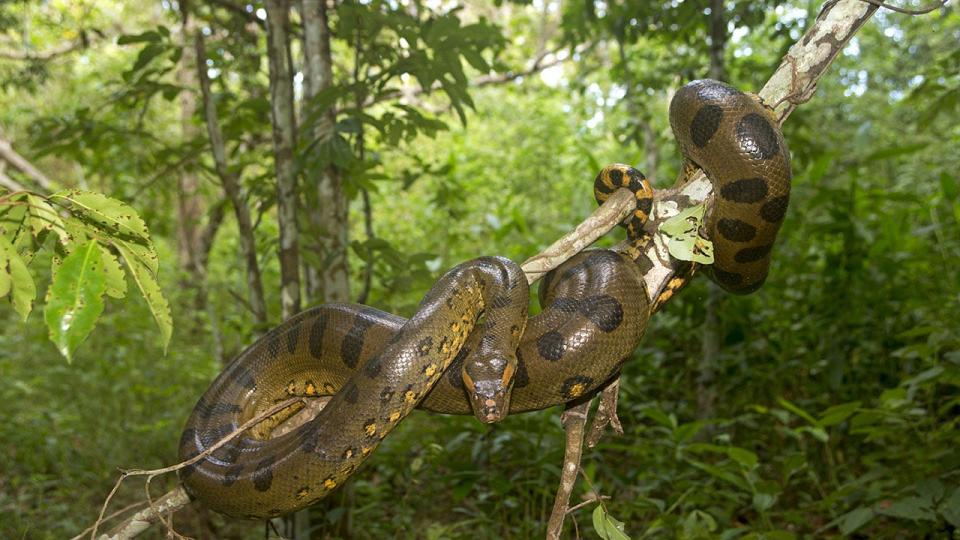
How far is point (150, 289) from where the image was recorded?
211 cm

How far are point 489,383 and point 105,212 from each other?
1479 millimetres

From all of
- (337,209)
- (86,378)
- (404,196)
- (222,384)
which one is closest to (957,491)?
(222,384)

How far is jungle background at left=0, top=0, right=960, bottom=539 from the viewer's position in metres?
5.09

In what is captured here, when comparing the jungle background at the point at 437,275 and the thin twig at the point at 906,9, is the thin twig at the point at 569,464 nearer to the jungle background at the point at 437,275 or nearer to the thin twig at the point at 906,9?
the jungle background at the point at 437,275

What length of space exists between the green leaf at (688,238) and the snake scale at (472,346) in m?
0.22

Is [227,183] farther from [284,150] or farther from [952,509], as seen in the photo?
[952,509]

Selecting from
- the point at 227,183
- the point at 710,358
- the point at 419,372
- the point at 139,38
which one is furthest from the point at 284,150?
the point at 710,358

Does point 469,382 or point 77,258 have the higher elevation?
point 77,258

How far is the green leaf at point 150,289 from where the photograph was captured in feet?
6.77

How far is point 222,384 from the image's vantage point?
367cm

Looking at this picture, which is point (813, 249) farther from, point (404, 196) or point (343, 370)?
point (343, 370)

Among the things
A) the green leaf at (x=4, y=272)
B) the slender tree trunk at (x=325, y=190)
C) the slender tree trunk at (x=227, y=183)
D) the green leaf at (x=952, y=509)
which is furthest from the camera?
the slender tree trunk at (x=227, y=183)

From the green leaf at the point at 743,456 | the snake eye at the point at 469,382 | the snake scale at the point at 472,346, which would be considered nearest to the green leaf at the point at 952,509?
the green leaf at the point at 743,456

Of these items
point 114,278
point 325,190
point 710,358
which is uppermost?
point 114,278
